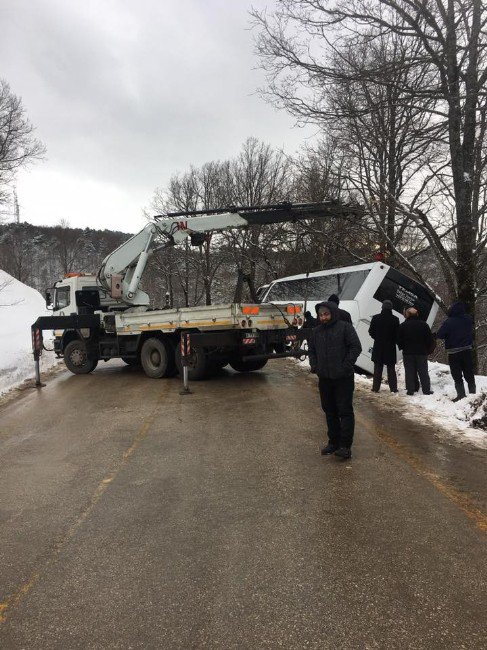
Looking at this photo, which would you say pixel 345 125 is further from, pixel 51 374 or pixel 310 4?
pixel 51 374

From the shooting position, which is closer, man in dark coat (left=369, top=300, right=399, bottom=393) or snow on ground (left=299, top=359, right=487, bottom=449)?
snow on ground (left=299, top=359, right=487, bottom=449)

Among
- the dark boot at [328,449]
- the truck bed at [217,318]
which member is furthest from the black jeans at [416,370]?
the dark boot at [328,449]

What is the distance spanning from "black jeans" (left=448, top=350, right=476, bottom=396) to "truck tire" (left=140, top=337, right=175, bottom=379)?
20.6 feet

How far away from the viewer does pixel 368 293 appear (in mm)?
Answer: 12125

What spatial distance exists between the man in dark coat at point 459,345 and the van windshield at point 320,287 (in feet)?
15.0

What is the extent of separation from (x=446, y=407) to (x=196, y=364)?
5.46m

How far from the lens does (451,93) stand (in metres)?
9.10

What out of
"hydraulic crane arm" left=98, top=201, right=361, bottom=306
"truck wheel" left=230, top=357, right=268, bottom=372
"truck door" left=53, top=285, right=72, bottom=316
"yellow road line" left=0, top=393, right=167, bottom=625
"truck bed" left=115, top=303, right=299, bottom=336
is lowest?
"truck wheel" left=230, top=357, right=268, bottom=372

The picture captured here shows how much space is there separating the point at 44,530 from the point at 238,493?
160 centimetres

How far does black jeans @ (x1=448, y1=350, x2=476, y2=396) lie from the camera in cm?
779

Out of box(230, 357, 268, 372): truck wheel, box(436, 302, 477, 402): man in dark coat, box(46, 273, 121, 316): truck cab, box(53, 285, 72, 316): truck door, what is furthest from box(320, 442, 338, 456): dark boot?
box(53, 285, 72, 316): truck door

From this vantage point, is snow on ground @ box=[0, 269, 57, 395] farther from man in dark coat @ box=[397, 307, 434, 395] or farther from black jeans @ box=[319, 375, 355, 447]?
man in dark coat @ box=[397, 307, 434, 395]

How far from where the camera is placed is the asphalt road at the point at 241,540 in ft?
8.00

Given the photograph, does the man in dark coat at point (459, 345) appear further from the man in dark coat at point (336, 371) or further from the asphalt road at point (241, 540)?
the man in dark coat at point (336, 371)
